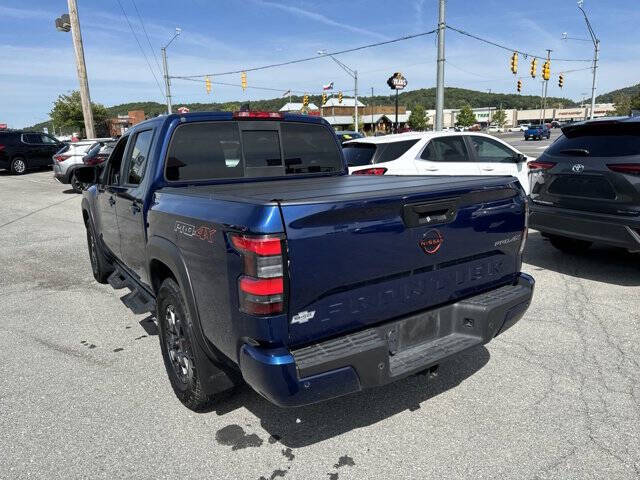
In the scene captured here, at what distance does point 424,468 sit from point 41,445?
2238 millimetres

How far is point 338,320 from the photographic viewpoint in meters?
2.38

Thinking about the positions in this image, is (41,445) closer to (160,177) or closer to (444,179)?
(160,177)

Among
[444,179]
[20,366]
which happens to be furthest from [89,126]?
[444,179]

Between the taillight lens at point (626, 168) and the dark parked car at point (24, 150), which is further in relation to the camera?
the dark parked car at point (24, 150)

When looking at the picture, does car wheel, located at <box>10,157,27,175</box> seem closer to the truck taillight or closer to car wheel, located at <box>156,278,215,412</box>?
car wheel, located at <box>156,278,215,412</box>

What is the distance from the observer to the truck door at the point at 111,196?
450 cm

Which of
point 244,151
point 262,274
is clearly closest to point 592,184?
point 244,151

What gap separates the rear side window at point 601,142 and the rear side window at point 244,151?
322cm

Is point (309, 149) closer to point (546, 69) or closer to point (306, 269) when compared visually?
point (306, 269)

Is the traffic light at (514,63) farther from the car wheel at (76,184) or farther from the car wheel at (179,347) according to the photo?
the car wheel at (179,347)

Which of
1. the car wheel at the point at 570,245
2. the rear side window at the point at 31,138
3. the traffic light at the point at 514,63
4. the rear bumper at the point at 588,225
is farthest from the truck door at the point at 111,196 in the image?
the traffic light at the point at 514,63

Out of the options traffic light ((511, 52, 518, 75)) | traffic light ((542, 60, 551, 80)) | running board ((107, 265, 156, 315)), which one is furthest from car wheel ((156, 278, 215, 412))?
traffic light ((542, 60, 551, 80))

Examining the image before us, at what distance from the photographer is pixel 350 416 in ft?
10.0

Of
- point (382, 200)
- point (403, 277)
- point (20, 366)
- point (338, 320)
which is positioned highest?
point (382, 200)
